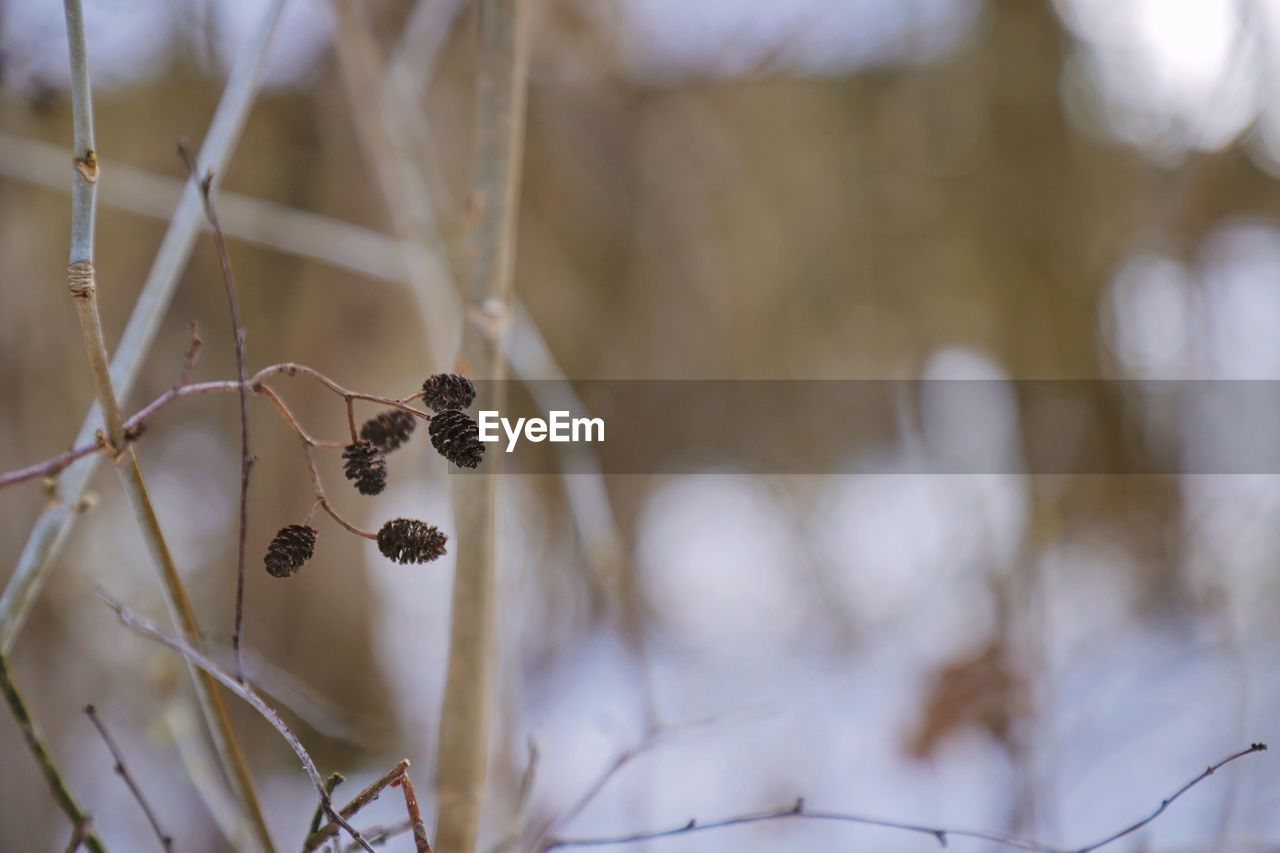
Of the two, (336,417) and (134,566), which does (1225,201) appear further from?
(134,566)

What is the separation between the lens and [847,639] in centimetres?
105

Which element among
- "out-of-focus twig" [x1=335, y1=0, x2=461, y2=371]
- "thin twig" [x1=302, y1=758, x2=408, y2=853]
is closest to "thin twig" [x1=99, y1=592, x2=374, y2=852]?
"thin twig" [x1=302, y1=758, x2=408, y2=853]

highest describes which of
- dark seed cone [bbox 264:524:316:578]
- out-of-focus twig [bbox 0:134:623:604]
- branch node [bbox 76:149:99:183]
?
out-of-focus twig [bbox 0:134:623:604]

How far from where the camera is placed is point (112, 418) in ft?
0.59

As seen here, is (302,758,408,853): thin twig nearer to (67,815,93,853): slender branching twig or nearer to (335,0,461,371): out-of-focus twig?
(67,815,93,853): slender branching twig

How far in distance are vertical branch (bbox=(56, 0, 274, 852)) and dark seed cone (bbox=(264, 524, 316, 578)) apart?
40 mm

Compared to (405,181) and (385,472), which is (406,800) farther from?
(405,181)

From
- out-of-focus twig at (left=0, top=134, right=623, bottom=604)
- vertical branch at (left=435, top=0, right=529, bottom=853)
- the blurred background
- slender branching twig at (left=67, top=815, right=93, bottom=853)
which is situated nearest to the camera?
slender branching twig at (left=67, top=815, right=93, bottom=853)

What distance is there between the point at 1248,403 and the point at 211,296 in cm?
99

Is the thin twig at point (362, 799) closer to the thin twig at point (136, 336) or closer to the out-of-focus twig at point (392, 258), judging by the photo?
the thin twig at point (136, 336)

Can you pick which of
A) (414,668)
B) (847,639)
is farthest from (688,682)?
(414,668)

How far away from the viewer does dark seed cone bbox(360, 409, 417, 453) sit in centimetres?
20

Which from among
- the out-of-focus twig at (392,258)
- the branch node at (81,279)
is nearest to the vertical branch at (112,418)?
the branch node at (81,279)

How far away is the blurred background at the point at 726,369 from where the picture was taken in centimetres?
52
